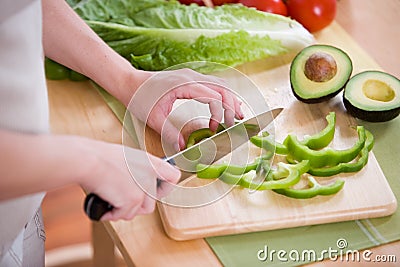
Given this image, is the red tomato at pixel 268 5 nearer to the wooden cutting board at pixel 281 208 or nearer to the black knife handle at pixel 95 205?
the wooden cutting board at pixel 281 208

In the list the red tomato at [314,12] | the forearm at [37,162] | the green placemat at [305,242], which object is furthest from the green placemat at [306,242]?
the red tomato at [314,12]

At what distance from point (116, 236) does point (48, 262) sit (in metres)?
1.09

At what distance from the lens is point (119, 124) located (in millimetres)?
1292

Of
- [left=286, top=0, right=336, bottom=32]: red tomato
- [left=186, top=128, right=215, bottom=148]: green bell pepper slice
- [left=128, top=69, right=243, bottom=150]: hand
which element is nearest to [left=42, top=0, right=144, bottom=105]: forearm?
[left=128, top=69, right=243, bottom=150]: hand

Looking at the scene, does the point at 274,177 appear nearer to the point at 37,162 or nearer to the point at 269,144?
the point at 269,144

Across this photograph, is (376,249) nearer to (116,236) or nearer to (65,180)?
(116,236)

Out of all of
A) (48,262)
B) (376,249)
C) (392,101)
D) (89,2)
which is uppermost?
(89,2)

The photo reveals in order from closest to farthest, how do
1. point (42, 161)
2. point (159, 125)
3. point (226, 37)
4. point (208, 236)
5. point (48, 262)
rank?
point (42, 161)
point (208, 236)
point (159, 125)
point (226, 37)
point (48, 262)

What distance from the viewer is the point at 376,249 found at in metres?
1.09

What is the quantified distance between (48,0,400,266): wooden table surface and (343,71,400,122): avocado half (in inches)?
6.8

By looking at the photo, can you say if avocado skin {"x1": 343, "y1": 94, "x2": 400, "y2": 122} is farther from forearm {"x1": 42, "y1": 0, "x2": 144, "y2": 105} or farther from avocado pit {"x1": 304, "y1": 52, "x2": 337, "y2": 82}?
forearm {"x1": 42, "y1": 0, "x2": 144, "y2": 105}

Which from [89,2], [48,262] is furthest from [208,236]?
[48,262]

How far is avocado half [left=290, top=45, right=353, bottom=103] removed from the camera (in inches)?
51.5

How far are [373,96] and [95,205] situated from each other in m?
0.65
